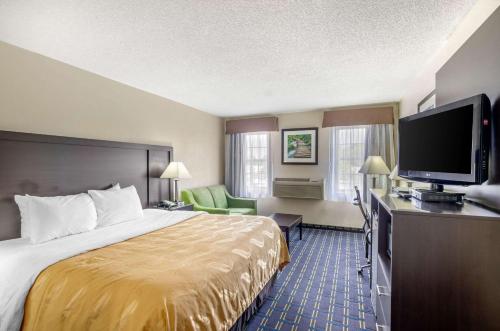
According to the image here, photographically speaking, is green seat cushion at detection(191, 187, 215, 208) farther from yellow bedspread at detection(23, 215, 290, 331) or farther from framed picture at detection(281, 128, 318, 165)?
yellow bedspread at detection(23, 215, 290, 331)

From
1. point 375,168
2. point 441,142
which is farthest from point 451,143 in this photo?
point 375,168

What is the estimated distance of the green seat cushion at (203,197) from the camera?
445 centimetres

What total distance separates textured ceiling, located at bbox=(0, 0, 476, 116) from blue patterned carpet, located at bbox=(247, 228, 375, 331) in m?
2.44

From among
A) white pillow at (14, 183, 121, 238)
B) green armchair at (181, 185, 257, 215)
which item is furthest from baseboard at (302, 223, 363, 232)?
white pillow at (14, 183, 121, 238)

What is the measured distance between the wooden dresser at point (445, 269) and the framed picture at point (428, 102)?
1.58 m

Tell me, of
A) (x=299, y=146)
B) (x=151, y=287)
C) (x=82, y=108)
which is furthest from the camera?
(x=299, y=146)

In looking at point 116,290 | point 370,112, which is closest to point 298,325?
point 116,290

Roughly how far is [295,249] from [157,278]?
285cm

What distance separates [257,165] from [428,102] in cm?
351

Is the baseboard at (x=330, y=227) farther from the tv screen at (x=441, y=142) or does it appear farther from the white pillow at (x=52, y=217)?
the white pillow at (x=52, y=217)

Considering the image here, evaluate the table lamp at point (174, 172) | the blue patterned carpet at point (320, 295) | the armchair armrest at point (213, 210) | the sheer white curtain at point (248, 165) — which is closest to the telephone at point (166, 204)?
the table lamp at point (174, 172)

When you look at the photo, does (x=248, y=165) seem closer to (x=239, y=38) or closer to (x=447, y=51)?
(x=239, y=38)

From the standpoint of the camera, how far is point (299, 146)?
510cm

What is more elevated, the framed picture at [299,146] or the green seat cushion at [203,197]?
the framed picture at [299,146]
